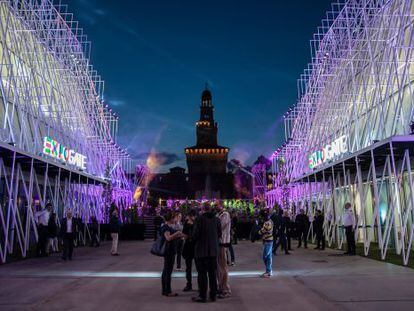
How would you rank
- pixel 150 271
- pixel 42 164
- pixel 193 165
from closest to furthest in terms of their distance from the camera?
pixel 150 271, pixel 42 164, pixel 193 165

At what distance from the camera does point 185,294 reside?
9.55 meters

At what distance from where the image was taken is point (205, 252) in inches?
338

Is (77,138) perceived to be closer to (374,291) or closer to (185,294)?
(185,294)

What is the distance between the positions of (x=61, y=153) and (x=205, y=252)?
1897cm

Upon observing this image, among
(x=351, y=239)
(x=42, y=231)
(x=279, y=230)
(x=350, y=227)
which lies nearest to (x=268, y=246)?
(x=350, y=227)

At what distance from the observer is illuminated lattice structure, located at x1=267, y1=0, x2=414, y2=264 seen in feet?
53.7

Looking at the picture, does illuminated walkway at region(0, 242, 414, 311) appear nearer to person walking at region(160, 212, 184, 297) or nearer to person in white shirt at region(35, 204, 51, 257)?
person walking at region(160, 212, 184, 297)

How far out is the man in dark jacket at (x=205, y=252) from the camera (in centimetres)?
861

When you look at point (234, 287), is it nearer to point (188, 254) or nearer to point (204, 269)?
point (188, 254)

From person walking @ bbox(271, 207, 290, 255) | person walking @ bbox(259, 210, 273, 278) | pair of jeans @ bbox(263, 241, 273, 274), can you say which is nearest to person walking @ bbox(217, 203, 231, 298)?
person walking @ bbox(259, 210, 273, 278)

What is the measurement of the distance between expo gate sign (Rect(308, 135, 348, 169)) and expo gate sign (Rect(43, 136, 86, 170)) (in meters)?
15.5

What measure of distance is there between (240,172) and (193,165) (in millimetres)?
17350

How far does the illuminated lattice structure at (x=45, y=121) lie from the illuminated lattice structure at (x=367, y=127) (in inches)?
541

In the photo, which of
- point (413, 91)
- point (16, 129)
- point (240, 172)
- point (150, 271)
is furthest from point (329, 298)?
point (240, 172)
